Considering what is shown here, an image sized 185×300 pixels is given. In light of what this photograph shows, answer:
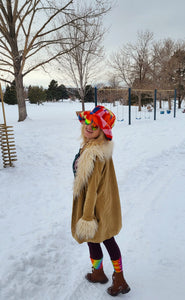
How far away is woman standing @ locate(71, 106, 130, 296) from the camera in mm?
1773

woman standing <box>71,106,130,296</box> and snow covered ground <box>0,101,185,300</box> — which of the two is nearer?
woman standing <box>71,106,130,296</box>

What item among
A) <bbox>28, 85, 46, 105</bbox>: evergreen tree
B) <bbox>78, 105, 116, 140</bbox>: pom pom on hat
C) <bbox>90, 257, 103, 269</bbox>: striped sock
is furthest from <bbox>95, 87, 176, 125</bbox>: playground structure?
<bbox>28, 85, 46, 105</bbox>: evergreen tree

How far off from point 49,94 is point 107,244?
50.4 meters

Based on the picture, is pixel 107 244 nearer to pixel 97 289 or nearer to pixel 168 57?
pixel 97 289

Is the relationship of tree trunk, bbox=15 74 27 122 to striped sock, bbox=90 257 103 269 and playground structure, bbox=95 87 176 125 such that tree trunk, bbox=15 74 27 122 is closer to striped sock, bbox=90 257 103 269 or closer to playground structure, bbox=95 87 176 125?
playground structure, bbox=95 87 176 125

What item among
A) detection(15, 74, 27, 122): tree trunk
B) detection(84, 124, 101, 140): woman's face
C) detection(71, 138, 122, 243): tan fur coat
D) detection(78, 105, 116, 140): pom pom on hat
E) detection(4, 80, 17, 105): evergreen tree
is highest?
detection(4, 80, 17, 105): evergreen tree

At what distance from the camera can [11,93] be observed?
102 ft

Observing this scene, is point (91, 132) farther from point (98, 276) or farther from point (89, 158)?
point (98, 276)

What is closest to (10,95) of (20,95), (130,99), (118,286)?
(20,95)

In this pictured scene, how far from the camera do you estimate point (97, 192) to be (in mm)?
1846

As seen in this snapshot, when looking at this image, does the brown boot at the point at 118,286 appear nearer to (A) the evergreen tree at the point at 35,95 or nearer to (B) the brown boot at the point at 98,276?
(B) the brown boot at the point at 98,276

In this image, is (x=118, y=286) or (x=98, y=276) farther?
(x=98, y=276)

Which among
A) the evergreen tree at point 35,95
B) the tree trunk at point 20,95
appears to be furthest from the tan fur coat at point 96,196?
the evergreen tree at point 35,95

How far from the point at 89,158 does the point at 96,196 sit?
0.32m
